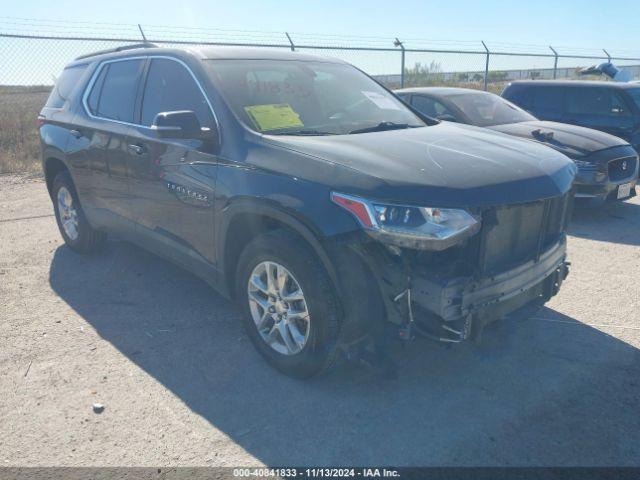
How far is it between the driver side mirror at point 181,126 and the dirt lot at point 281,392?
1396mm

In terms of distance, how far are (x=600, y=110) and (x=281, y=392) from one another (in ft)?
26.7

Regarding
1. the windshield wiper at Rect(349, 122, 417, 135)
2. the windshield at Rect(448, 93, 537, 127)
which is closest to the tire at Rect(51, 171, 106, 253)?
the windshield wiper at Rect(349, 122, 417, 135)

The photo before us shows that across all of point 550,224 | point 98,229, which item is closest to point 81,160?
point 98,229

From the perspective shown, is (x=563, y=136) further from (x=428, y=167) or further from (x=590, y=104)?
(x=428, y=167)

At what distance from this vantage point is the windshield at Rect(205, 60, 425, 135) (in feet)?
11.5

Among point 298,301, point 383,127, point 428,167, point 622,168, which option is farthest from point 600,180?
point 298,301

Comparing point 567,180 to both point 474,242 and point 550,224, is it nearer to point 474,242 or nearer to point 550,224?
point 550,224

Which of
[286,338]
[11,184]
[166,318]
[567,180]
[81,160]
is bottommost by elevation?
[11,184]

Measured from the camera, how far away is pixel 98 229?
200 inches

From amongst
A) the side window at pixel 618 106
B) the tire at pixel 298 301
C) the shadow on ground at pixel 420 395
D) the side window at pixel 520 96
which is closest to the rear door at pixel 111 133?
the shadow on ground at pixel 420 395

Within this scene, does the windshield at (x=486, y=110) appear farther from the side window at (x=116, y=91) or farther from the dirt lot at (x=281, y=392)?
the side window at (x=116, y=91)

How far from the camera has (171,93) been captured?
393 centimetres

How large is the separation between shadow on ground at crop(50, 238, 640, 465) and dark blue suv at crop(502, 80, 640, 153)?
6.09 metres

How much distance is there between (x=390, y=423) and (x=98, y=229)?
342cm
